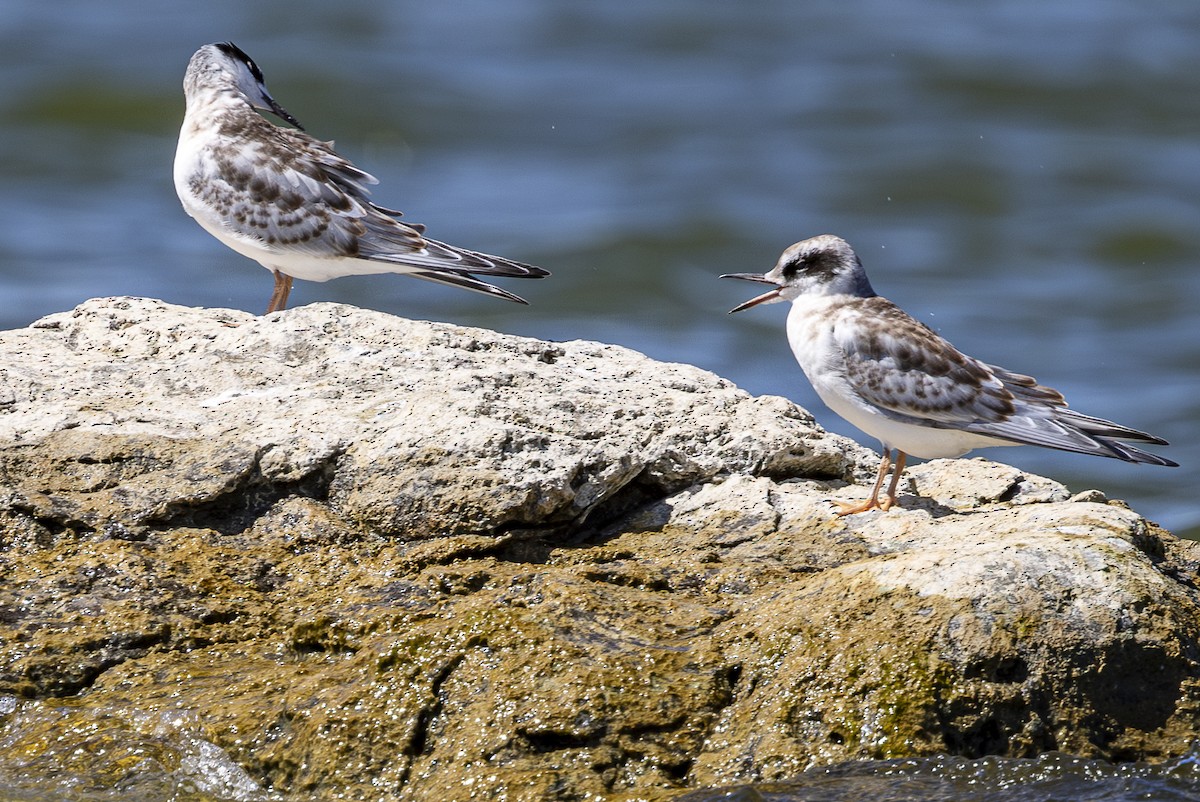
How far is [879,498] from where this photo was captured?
5.48m

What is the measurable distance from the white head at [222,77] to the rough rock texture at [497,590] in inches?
135

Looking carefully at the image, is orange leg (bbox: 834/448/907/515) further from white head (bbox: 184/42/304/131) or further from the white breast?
white head (bbox: 184/42/304/131)

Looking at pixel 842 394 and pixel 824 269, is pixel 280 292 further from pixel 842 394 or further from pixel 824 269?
pixel 842 394

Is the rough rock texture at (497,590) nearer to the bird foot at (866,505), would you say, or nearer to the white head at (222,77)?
the bird foot at (866,505)

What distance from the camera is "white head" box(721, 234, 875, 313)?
6.69m

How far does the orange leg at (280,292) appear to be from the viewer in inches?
320

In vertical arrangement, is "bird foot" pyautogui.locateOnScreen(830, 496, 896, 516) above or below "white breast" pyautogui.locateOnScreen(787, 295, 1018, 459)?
below

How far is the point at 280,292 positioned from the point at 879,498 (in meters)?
3.92

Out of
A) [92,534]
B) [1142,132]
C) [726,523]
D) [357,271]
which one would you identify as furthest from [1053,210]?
[92,534]

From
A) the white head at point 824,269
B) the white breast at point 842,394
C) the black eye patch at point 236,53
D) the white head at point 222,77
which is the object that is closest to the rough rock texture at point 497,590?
the white breast at point 842,394

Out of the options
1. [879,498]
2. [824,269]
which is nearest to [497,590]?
[879,498]

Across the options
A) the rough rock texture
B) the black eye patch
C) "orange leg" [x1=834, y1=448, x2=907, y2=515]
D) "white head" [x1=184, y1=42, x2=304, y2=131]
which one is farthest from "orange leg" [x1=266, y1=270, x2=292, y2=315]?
"orange leg" [x1=834, y1=448, x2=907, y2=515]

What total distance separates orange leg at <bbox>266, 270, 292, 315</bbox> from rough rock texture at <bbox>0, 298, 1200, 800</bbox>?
2.34 m

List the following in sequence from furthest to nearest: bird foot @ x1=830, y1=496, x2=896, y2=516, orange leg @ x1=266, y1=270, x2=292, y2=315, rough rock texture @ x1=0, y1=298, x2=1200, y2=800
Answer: orange leg @ x1=266, y1=270, x2=292, y2=315, bird foot @ x1=830, y1=496, x2=896, y2=516, rough rock texture @ x1=0, y1=298, x2=1200, y2=800
